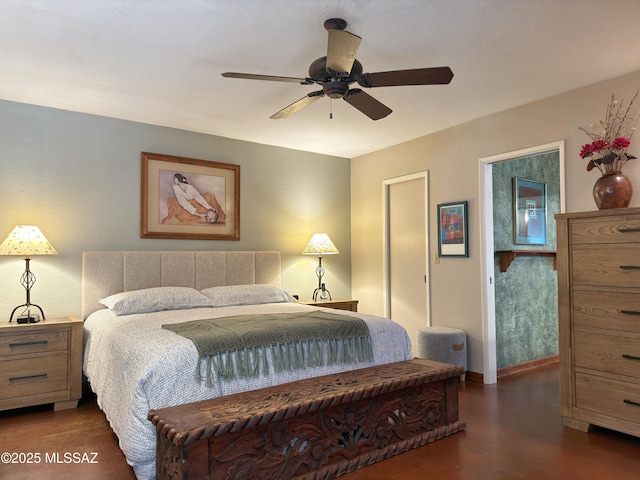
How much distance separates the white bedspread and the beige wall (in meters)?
1.44

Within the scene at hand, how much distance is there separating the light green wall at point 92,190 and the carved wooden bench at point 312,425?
7.87ft

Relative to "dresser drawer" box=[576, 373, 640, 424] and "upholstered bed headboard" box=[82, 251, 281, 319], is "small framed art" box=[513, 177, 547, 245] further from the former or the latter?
"upholstered bed headboard" box=[82, 251, 281, 319]

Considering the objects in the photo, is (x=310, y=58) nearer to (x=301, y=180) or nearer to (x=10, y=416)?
(x=301, y=180)

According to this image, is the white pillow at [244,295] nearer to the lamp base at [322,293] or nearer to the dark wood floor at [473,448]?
the lamp base at [322,293]

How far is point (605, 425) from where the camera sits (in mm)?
2805

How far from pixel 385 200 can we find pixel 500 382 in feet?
7.69

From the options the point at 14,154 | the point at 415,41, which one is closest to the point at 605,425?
the point at 415,41

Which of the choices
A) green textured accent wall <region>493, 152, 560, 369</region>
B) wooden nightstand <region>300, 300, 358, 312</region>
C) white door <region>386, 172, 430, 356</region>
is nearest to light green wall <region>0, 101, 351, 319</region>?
wooden nightstand <region>300, 300, 358, 312</region>

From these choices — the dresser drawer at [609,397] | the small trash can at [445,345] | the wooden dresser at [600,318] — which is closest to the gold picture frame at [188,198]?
the small trash can at [445,345]

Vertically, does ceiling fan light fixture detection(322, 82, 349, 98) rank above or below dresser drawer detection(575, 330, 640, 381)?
above

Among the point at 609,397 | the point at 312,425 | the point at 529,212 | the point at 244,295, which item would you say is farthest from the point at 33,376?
the point at 529,212

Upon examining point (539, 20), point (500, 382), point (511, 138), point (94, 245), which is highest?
point (539, 20)

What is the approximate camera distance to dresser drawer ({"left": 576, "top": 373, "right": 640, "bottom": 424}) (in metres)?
2.68

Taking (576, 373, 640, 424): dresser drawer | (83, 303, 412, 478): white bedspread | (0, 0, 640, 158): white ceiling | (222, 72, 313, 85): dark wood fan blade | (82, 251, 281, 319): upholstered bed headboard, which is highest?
(0, 0, 640, 158): white ceiling
